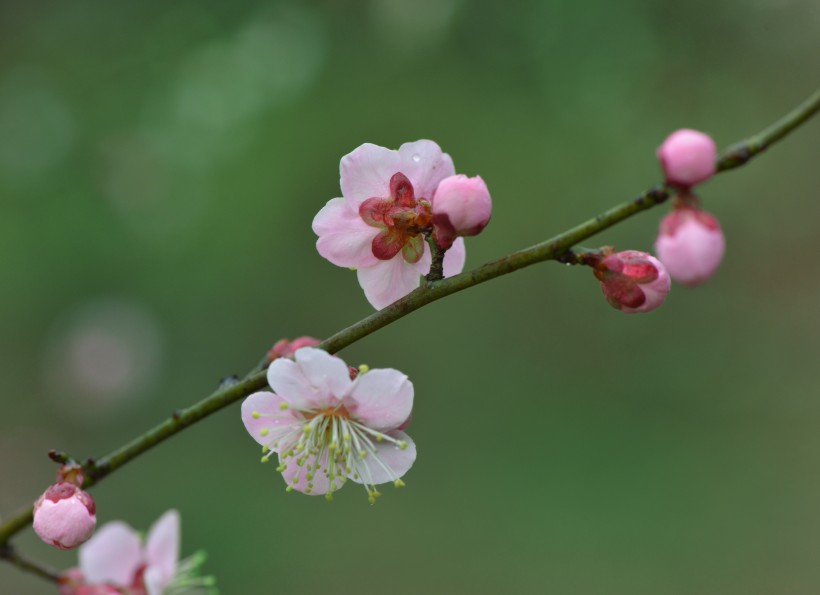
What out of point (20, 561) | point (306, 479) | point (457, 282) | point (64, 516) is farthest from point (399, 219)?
point (20, 561)

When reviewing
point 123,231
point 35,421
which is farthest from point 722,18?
point 35,421

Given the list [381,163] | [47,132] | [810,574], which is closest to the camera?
[381,163]

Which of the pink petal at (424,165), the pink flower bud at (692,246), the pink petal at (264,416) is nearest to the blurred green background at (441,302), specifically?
the pink petal at (264,416)

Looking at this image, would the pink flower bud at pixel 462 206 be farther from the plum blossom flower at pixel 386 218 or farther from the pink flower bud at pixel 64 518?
the pink flower bud at pixel 64 518

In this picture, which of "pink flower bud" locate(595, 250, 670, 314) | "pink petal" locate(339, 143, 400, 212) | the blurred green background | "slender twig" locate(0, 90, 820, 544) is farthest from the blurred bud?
the blurred green background

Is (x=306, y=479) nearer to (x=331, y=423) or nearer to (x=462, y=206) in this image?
(x=331, y=423)

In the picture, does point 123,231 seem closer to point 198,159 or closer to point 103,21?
point 198,159
